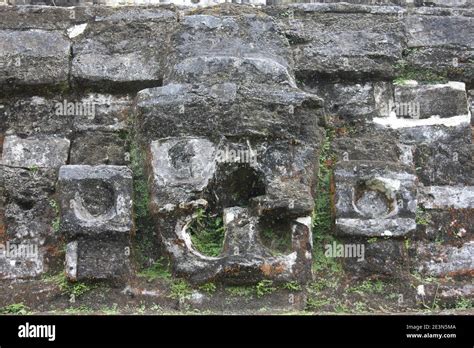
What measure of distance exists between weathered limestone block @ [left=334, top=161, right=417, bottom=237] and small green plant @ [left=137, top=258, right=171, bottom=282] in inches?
40.0

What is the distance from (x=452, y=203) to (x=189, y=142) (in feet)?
5.40

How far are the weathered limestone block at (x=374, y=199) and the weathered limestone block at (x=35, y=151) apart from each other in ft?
5.56

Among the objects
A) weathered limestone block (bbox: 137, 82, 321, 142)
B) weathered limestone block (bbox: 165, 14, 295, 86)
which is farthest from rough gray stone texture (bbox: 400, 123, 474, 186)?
weathered limestone block (bbox: 165, 14, 295, 86)

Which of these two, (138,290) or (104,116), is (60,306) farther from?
(104,116)

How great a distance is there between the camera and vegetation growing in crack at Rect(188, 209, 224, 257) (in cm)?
519

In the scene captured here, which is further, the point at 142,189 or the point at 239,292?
the point at 142,189

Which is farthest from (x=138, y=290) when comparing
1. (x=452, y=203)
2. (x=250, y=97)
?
(x=452, y=203)

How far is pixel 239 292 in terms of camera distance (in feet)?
16.5

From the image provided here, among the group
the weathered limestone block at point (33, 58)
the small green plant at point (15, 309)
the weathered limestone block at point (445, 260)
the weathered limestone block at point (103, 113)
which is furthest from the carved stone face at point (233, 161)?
the small green plant at point (15, 309)

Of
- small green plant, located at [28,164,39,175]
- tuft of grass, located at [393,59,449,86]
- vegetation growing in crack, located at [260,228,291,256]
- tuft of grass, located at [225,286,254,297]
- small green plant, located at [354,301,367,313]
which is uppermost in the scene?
tuft of grass, located at [393,59,449,86]

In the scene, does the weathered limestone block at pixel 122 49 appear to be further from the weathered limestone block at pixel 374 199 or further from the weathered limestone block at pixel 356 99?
the weathered limestone block at pixel 374 199

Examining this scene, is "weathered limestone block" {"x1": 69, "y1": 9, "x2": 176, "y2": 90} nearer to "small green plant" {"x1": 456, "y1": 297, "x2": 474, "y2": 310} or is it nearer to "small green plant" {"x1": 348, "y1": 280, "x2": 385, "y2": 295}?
"small green plant" {"x1": 348, "y1": 280, "x2": 385, "y2": 295}

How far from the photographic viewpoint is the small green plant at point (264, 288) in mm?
5016
